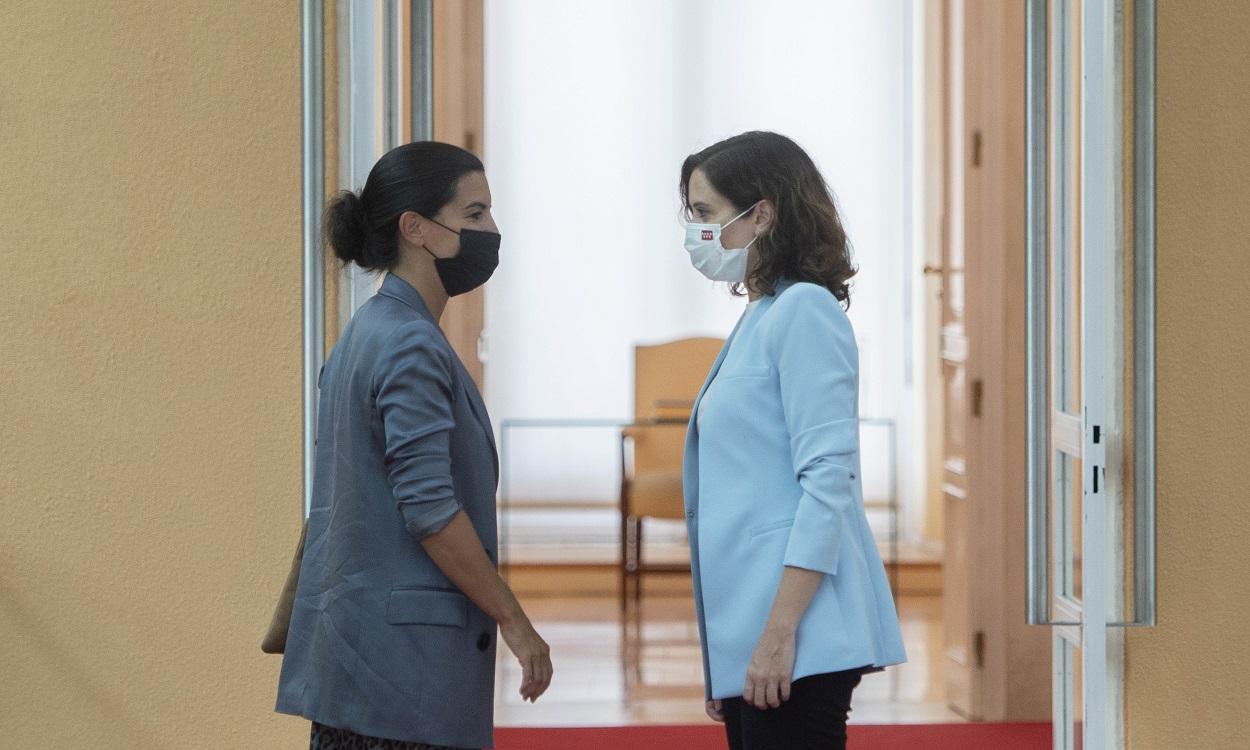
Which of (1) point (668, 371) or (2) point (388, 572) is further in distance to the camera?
(1) point (668, 371)

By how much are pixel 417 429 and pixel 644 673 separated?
9.70 feet

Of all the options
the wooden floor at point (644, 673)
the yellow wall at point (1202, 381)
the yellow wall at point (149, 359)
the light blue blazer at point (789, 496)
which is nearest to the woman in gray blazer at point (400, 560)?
the light blue blazer at point (789, 496)

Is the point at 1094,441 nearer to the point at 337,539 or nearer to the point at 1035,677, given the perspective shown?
the point at 337,539

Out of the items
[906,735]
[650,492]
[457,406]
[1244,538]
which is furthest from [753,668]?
[650,492]

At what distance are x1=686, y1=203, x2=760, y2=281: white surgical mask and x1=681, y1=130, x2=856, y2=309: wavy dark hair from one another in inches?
0.8

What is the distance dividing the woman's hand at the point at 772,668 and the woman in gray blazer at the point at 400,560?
270mm

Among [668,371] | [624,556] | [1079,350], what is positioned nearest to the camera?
[1079,350]

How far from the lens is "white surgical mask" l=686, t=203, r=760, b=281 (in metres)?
1.90

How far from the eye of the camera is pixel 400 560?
1.75 meters

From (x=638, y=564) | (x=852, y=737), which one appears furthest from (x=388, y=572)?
(x=638, y=564)

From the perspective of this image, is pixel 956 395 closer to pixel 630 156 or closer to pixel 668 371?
pixel 668 371

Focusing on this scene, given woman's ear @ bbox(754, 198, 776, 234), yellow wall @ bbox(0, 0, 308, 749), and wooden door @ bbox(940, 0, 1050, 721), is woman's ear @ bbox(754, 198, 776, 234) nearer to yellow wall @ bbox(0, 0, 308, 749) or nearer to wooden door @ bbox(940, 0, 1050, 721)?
yellow wall @ bbox(0, 0, 308, 749)

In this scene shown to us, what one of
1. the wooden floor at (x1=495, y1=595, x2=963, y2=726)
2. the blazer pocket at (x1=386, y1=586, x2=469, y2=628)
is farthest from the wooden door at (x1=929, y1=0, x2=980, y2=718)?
the blazer pocket at (x1=386, y1=586, x2=469, y2=628)

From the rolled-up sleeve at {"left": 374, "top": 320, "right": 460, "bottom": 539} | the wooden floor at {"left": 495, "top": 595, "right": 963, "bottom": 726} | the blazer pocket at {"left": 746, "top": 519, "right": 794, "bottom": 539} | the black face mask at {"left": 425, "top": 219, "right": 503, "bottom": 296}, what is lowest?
the wooden floor at {"left": 495, "top": 595, "right": 963, "bottom": 726}
